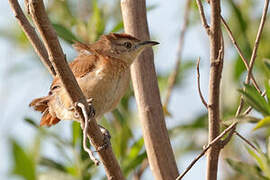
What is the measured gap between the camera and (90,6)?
20.1 ft

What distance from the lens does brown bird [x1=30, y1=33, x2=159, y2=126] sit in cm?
446

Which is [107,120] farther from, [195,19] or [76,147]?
[195,19]

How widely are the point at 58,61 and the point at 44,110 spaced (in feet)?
7.38

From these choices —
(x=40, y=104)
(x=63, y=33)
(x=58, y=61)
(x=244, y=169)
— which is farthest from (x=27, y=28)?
(x=244, y=169)

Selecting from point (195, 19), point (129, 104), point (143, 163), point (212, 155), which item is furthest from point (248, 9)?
point (212, 155)

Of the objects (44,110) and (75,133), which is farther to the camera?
(44,110)

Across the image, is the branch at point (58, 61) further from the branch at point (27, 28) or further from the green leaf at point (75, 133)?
the green leaf at point (75, 133)

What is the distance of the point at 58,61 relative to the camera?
2.99m

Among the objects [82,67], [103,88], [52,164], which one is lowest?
[52,164]

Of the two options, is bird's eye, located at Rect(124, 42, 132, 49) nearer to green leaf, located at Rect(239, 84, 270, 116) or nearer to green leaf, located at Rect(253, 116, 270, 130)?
green leaf, located at Rect(239, 84, 270, 116)

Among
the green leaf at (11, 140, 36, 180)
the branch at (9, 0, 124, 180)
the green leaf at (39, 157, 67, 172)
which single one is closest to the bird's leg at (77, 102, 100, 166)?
the branch at (9, 0, 124, 180)

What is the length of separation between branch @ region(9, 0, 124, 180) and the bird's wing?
0.60 metres

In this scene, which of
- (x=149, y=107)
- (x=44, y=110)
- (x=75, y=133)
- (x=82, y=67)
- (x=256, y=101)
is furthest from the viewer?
(x=44, y=110)

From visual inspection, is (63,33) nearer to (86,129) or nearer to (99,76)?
(99,76)
